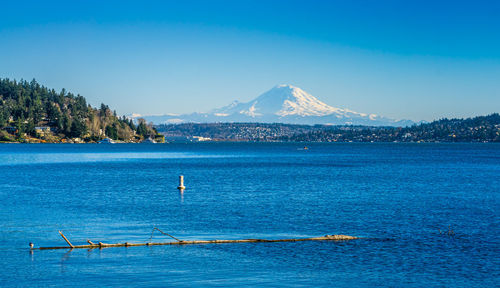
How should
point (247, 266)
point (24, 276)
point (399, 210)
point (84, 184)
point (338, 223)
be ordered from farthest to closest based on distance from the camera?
point (84, 184) < point (399, 210) < point (338, 223) < point (247, 266) < point (24, 276)

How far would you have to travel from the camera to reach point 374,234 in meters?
36.7

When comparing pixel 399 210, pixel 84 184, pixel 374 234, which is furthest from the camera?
pixel 84 184

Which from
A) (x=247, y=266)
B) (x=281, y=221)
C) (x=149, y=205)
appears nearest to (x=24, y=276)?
(x=247, y=266)

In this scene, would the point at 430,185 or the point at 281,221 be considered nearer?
the point at 281,221

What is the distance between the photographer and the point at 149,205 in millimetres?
52938

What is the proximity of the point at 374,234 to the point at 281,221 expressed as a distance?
331 inches

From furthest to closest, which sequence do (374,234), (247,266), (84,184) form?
(84,184) < (374,234) < (247,266)

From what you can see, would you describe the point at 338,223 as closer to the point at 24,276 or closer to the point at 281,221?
the point at 281,221

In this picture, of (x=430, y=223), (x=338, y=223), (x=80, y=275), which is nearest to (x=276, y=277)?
(x=80, y=275)

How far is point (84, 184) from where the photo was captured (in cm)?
7600

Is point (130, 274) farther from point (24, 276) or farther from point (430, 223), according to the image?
point (430, 223)

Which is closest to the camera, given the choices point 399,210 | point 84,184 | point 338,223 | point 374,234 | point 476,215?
point 374,234

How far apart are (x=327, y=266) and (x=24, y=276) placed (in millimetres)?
15142

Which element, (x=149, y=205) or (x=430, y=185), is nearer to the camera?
(x=149, y=205)
